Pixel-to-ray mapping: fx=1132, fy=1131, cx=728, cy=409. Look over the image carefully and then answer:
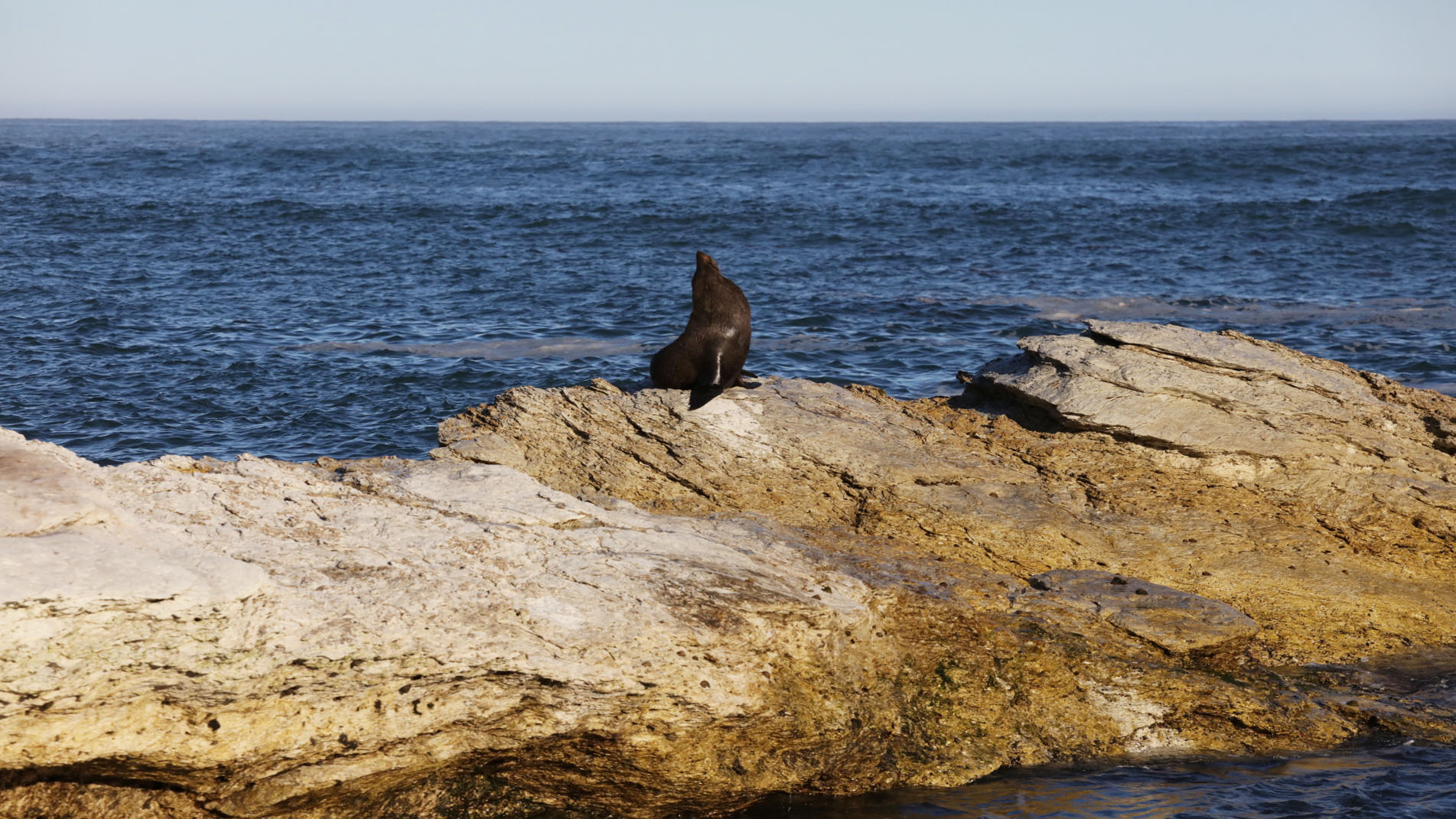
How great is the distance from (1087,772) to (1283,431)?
401 centimetres

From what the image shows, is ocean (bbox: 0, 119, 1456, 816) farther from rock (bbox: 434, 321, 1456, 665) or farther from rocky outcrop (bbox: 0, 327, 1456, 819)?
rock (bbox: 434, 321, 1456, 665)

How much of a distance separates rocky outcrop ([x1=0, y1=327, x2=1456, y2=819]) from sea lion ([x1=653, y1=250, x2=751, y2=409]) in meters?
0.33

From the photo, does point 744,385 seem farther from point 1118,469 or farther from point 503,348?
point 503,348

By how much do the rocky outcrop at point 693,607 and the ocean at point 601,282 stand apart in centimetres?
64

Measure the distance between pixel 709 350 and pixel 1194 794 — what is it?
4609 mm

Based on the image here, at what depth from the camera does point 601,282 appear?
2191 cm

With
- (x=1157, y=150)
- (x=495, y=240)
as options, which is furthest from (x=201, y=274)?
(x=1157, y=150)

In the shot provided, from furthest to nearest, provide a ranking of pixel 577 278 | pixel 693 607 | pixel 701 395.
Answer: pixel 577 278, pixel 701 395, pixel 693 607

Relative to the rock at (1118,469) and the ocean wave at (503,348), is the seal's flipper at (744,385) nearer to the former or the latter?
the rock at (1118,469)

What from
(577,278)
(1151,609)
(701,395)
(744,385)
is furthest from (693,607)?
(577,278)

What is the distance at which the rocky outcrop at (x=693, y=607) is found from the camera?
4633 millimetres

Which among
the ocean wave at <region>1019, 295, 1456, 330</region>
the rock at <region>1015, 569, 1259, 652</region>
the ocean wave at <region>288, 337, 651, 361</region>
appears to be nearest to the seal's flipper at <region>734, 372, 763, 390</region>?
the rock at <region>1015, 569, 1259, 652</region>

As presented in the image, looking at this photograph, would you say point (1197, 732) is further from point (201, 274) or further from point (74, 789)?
point (201, 274)

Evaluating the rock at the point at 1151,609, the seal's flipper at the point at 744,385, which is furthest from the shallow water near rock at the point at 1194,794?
the seal's flipper at the point at 744,385
